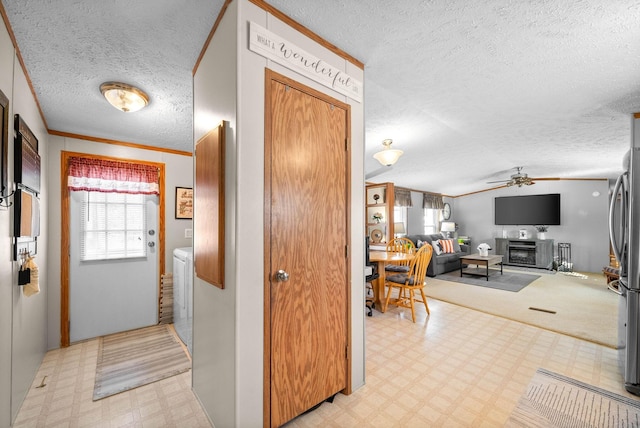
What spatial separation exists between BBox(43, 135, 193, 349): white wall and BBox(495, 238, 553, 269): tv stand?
8.20 meters

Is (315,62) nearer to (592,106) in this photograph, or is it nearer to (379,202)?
(592,106)

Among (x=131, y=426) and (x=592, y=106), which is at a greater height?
(x=592, y=106)

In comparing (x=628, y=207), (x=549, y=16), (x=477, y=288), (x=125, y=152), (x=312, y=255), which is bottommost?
Answer: (x=477, y=288)

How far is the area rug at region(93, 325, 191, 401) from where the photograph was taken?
213 cm

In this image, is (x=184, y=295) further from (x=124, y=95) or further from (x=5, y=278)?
(x=124, y=95)

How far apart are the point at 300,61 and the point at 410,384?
7.78 feet

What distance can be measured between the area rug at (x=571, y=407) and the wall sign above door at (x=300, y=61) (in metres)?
2.39

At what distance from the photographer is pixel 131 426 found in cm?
168

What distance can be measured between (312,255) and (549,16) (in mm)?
1911

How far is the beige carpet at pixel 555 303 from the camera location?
315 cm

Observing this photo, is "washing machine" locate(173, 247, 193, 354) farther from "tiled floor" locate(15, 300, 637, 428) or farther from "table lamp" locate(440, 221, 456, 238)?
"table lamp" locate(440, 221, 456, 238)

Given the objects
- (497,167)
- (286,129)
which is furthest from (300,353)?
(497,167)

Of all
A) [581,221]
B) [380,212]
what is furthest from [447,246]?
A: [581,221]

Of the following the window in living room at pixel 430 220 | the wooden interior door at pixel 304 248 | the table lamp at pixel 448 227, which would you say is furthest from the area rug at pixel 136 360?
the table lamp at pixel 448 227
